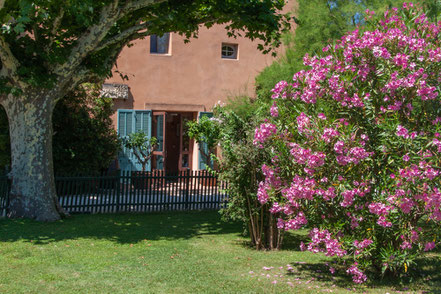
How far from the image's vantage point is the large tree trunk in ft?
32.5

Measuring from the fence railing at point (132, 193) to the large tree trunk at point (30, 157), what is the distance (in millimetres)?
576

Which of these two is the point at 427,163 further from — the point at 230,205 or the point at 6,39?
the point at 6,39

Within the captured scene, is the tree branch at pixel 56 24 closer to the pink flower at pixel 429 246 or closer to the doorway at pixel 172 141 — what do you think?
the doorway at pixel 172 141

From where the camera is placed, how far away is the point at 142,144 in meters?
15.1

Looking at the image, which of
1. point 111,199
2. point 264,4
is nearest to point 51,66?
point 111,199

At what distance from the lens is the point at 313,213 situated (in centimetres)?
634

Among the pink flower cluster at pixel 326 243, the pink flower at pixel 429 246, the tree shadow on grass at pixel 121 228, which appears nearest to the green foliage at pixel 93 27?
the tree shadow on grass at pixel 121 228

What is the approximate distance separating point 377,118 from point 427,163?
2.93 ft

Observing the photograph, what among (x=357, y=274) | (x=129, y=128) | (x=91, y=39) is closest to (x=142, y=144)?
(x=129, y=128)

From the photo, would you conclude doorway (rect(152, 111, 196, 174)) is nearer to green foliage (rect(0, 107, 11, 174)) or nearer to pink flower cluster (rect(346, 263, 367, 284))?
green foliage (rect(0, 107, 11, 174))

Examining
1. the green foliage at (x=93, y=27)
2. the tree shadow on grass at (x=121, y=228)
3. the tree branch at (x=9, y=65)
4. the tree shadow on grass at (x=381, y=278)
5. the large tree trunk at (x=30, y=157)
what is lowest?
the tree shadow on grass at (x=381, y=278)

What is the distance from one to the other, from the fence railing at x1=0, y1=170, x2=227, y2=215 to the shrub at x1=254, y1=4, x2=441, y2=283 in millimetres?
4361

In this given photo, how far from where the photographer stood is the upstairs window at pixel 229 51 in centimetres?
1723

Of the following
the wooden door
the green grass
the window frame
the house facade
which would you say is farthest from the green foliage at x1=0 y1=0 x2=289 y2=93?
the window frame
